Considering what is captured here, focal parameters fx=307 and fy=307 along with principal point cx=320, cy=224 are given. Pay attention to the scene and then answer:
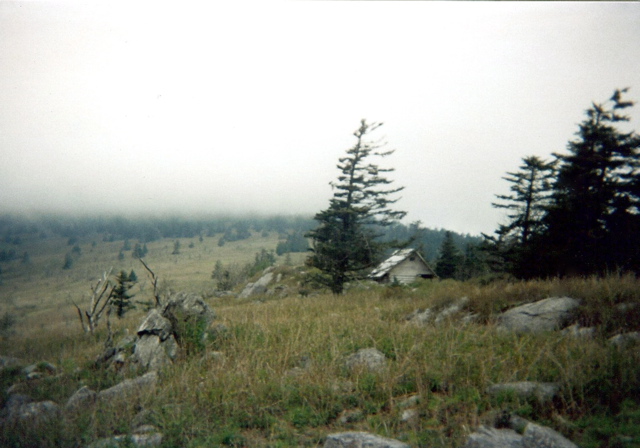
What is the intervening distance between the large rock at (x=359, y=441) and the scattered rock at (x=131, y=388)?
11.0 feet

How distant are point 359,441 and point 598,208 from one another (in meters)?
13.8

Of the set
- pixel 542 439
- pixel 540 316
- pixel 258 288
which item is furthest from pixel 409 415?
pixel 258 288

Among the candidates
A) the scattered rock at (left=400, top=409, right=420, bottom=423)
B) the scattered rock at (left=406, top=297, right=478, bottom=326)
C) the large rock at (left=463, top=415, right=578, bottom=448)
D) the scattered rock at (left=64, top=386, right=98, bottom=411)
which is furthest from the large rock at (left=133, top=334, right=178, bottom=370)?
the large rock at (left=463, top=415, right=578, bottom=448)

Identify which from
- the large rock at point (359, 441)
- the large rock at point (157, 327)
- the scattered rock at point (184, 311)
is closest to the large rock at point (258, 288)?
the scattered rock at point (184, 311)

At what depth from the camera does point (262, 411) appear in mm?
4309

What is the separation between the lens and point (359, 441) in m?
3.25

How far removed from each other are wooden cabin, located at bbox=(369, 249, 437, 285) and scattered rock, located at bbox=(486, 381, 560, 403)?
38.0m

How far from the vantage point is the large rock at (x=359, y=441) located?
3143 millimetres

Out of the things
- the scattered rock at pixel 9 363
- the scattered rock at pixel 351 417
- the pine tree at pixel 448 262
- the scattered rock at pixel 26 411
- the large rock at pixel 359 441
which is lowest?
the pine tree at pixel 448 262

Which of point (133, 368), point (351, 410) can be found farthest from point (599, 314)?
point (133, 368)

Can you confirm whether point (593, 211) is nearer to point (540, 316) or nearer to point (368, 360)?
point (540, 316)

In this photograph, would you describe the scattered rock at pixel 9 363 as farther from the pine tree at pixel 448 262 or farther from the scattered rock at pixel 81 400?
the pine tree at pixel 448 262

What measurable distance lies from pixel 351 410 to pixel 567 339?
3713 millimetres

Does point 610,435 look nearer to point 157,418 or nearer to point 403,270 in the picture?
point 157,418
